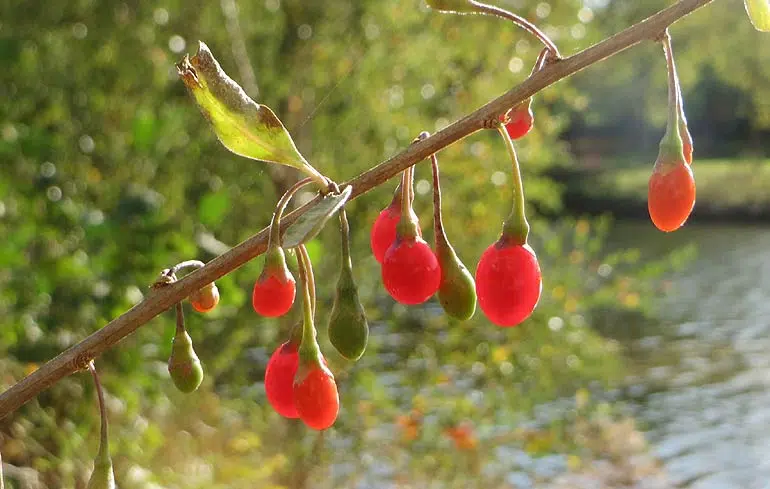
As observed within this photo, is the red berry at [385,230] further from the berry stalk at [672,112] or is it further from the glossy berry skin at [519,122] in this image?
the berry stalk at [672,112]

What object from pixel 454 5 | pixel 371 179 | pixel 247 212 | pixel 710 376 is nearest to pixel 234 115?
pixel 371 179

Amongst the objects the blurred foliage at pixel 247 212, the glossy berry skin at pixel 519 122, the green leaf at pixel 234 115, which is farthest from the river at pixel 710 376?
the green leaf at pixel 234 115

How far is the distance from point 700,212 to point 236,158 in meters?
22.7

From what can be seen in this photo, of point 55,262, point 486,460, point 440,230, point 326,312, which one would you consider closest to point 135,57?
point 326,312

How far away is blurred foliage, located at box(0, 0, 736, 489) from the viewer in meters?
3.50

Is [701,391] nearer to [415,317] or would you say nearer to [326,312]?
[415,317]

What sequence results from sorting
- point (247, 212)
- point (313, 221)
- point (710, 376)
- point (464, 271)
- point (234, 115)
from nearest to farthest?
point (313, 221) → point (234, 115) → point (464, 271) → point (247, 212) → point (710, 376)

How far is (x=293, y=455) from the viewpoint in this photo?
542 cm

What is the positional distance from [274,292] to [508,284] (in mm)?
226

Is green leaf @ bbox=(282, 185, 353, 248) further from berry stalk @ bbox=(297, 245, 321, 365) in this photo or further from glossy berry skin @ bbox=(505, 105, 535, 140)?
glossy berry skin @ bbox=(505, 105, 535, 140)

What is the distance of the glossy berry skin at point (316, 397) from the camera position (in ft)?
2.85

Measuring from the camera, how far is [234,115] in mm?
819

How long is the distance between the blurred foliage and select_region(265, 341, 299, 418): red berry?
6.85 ft

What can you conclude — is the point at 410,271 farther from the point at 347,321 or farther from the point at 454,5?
the point at 454,5
